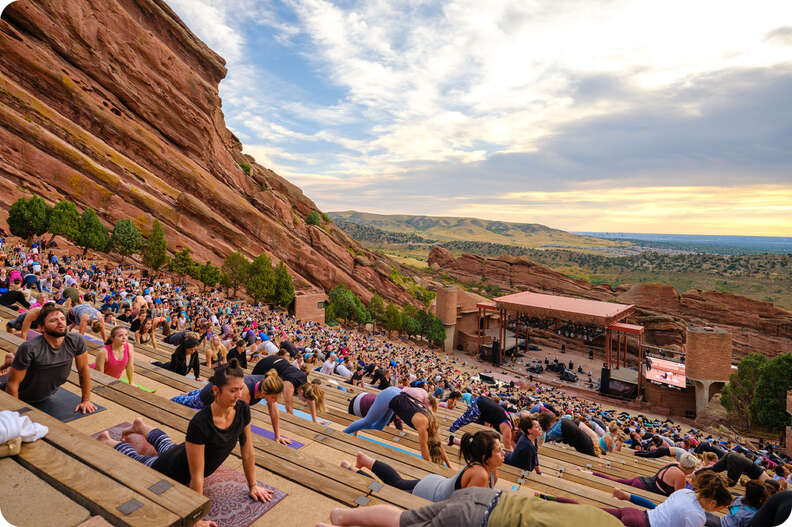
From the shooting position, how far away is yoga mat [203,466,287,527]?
300 cm

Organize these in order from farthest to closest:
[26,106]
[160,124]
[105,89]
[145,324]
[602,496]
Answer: [160,124] → [105,89] → [26,106] → [145,324] → [602,496]

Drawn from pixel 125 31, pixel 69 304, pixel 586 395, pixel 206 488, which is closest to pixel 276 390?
pixel 206 488

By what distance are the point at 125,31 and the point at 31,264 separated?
4082 cm

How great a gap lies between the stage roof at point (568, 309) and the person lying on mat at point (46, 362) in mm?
37123

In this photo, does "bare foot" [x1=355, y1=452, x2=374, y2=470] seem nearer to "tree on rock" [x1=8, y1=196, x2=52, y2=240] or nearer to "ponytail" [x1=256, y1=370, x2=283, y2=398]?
"ponytail" [x1=256, y1=370, x2=283, y2=398]

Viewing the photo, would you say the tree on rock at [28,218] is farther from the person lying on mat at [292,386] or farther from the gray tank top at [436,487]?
Answer: the gray tank top at [436,487]

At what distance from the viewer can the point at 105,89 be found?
141ft

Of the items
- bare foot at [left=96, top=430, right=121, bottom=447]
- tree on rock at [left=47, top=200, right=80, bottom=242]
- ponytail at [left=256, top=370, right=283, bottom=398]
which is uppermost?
tree on rock at [left=47, top=200, right=80, bottom=242]

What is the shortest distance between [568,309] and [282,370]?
35969 mm

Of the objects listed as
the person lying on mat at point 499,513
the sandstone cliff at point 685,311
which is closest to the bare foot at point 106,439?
the person lying on mat at point 499,513

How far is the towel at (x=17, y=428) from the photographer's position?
263 centimetres

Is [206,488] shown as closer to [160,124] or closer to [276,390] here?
[276,390]

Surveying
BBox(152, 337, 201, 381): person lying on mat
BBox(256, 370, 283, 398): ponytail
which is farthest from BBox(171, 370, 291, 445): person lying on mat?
BBox(152, 337, 201, 381): person lying on mat

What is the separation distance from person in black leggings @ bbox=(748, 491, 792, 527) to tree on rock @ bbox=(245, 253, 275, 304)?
39953mm
